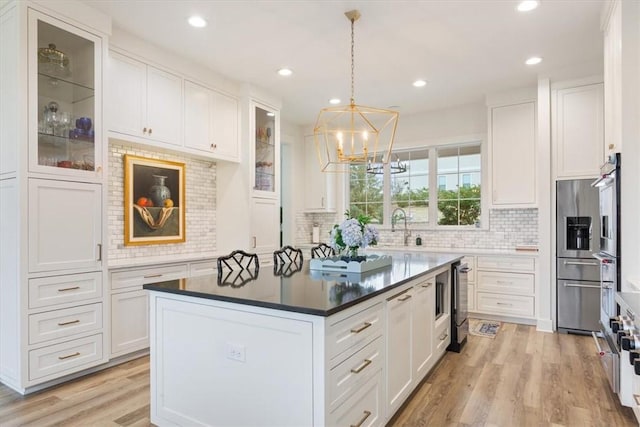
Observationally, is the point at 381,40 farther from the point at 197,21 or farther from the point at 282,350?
the point at 282,350

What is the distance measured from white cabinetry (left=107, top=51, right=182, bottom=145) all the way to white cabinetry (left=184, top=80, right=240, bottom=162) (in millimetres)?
123

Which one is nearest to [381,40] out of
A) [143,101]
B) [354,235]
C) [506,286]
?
[354,235]

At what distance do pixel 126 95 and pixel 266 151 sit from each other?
6.15ft

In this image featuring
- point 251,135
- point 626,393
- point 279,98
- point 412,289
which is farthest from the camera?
point 279,98

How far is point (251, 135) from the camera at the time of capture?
476 cm

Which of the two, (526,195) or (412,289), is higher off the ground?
(526,195)

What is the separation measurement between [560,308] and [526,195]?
139 centimetres

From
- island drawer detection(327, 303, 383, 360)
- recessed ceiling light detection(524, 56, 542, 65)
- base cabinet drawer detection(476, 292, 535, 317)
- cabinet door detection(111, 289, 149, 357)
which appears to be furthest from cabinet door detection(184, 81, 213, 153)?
base cabinet drawer detection(476, 292, 535, 317)

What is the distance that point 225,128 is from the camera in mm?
4559

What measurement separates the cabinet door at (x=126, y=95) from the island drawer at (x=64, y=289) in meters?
1.31

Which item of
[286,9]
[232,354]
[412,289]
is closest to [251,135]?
[286,9]

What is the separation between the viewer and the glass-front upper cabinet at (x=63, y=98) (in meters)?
2.83

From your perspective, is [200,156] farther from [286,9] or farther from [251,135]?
[286,9]

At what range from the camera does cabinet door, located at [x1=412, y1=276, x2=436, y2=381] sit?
9.00ft
